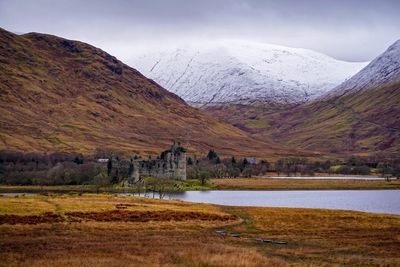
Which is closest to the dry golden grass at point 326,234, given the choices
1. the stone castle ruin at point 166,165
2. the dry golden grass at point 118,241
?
the dry golden grass at point 118,241

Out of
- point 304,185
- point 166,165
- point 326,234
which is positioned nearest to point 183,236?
point 326,234

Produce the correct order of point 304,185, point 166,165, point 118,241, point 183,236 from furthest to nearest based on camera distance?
point 304,185, point 166,165, point 183,236, point 118,241

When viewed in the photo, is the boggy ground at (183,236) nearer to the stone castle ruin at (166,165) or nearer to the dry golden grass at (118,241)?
the dry golden grass at (118,241)

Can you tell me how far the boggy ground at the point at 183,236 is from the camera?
41.9 m

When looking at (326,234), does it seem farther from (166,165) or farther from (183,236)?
(166,165)

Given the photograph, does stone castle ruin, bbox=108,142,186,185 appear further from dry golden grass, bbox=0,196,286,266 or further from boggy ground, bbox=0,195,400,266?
dry golden grass, bbox=0,196,286,266

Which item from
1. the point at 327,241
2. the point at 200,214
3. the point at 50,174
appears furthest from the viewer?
the point at 50,174

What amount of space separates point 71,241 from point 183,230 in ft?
47.6

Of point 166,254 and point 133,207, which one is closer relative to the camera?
point 166,254

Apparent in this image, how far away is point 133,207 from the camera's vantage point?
81438 millimetres

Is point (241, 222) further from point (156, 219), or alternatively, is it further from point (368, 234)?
point (368, 234)

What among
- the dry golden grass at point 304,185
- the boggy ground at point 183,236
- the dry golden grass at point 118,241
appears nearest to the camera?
the dry golden grass at point 118,241

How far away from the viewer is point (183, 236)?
57.0 metres

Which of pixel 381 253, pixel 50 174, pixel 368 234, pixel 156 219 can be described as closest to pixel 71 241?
pixel 156 219
